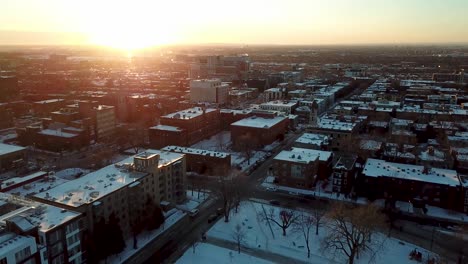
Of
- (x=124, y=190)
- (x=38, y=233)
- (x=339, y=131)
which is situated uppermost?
(x=38, y=233)

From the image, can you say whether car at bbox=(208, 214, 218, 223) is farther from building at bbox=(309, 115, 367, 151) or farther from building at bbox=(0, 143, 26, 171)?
building at bbox=(0, 143, 26, 171)

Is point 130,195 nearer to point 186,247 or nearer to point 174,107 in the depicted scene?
A: point 186,247

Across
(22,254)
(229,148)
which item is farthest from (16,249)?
(229,148)

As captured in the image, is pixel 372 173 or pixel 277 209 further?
pixel 372 173

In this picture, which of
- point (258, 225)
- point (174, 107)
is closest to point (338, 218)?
point (258, 225)

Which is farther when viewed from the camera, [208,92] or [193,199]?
[208,92]

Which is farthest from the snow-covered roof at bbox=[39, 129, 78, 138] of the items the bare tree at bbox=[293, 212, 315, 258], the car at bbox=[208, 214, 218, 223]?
the bare tree at bbox=[293, 212, 315, 258]

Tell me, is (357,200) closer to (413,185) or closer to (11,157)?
(413,185)
